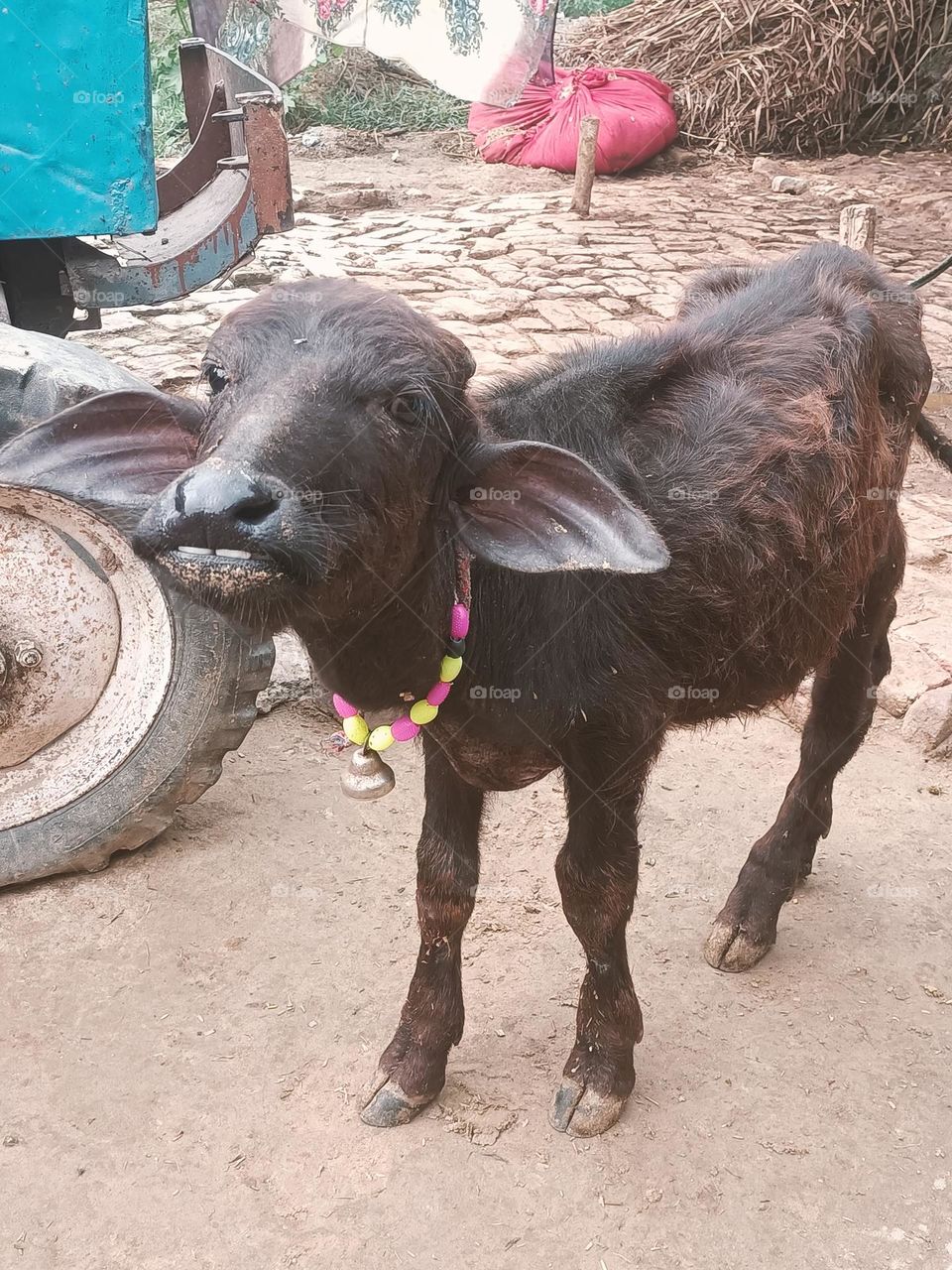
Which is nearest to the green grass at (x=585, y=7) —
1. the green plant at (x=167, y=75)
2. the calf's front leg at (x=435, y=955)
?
the green plant at (x=167, y=75)

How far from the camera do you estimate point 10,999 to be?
2.93 m

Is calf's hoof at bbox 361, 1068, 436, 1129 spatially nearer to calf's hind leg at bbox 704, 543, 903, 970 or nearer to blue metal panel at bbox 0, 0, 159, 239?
calf's hind leg at bbox 704, 543, 903, 970

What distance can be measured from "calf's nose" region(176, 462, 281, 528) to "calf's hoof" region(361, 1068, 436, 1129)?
1648mm

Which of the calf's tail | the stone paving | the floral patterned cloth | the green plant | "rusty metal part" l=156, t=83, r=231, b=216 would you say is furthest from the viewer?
the green plant

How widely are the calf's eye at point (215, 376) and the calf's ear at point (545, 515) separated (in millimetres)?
449

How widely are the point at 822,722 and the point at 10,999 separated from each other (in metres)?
2.37

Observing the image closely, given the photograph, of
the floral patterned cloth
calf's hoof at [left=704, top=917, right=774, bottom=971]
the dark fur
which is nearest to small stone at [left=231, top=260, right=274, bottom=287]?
the floral patterned cloth

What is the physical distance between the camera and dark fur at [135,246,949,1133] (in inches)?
73.9

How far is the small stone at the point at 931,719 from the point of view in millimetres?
4086

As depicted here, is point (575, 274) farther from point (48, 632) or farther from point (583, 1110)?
point (583, 1110)

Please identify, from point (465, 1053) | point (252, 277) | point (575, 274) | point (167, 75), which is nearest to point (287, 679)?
point (465, 1053)

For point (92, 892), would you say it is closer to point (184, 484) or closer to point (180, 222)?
point (184, 484)

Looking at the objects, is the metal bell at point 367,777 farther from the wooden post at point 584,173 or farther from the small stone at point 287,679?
the wooden post at point 584,173

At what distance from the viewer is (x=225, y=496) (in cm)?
161
